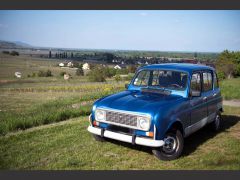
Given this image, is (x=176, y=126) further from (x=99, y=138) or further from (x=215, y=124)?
(x=215, y=124)

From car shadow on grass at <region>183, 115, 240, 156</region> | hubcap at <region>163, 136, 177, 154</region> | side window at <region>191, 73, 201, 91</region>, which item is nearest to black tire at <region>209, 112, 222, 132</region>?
car shadow on grass at <region>183, 115, 240, 156</region>

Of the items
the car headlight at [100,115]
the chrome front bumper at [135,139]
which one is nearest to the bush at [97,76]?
the car headlight at [100,115]

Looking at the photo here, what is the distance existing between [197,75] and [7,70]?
2905 inches

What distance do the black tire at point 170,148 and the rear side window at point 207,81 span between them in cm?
198

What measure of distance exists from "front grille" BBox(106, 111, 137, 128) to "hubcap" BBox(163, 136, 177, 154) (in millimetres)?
805

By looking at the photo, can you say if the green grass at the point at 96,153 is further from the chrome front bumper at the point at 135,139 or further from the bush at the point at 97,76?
the bush at the point at 97,76

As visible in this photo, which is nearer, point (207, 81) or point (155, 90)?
point (155, 90)

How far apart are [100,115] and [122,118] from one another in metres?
0.63

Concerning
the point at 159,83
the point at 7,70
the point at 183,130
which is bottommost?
the point at 7,70

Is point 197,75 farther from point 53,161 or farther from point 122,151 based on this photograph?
point 53,161

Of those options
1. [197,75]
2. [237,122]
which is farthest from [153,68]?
[237,122]

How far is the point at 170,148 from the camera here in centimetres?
573

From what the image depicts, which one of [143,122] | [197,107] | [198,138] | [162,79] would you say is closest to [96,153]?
[143,122]

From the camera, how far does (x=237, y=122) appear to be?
966 centimetres
